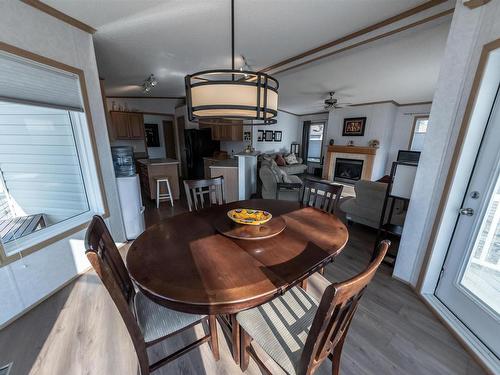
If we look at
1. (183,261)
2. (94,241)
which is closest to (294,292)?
(183,261)

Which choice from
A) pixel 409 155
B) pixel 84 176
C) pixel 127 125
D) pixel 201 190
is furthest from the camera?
pixel 127 125

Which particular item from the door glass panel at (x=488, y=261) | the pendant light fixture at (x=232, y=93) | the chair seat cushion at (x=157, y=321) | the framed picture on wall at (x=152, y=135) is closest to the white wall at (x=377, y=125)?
the door glass panel at (x=488, y=261)

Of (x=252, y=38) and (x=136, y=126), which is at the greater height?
(x=252, y=38)

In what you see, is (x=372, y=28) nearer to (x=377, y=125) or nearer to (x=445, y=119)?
(x=445, y=119)

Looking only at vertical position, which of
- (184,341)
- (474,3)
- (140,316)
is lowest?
(184,341)

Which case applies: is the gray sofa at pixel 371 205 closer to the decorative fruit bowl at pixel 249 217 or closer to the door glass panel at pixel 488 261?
the door glass panel at pixel 488 261

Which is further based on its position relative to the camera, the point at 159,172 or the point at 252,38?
the point at 159,172

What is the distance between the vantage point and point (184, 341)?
1.44 meters

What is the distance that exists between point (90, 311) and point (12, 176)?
1.39 metres

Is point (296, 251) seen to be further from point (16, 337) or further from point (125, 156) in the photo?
point (125, 156)

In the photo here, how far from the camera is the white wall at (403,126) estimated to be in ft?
18.5

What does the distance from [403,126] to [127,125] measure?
8.24 metres

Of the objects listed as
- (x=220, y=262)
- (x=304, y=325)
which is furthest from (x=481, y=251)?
(x=220, y=262)

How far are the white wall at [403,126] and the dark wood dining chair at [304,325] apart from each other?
6804 mm
